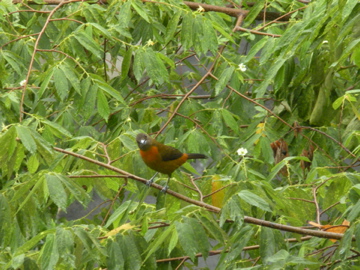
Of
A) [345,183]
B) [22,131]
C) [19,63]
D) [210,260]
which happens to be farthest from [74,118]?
[210,260]

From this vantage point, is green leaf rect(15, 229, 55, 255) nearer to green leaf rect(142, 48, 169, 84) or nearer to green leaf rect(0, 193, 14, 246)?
green leaf rect(0, 193, 14, 246)

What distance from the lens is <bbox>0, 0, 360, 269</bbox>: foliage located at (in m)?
2.44

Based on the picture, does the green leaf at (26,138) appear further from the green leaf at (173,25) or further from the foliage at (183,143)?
the green leaf at (173,25)

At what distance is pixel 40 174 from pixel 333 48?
1.28 meters

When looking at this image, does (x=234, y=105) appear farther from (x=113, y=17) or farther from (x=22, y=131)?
(x=22, y=131)

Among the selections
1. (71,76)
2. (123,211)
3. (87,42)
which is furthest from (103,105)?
(123,211)

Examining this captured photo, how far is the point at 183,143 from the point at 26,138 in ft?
5.12

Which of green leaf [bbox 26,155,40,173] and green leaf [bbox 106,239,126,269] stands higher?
green leaf [bbox 106,239,126,269]

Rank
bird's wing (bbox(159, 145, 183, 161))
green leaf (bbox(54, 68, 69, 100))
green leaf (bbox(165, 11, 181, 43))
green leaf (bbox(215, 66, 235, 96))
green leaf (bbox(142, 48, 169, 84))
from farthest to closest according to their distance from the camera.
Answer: green leaf (bbox(215, 66, 235, 96)), green leaf (bbox(165, 11, 181, 43)), green leaf (bbox(142, 48, 169, 84)), green leaf (bbox(54, 68, 69, 100)), bird's wing (bbox(159, 145, 183, 161))

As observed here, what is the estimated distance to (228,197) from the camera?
8.36ft

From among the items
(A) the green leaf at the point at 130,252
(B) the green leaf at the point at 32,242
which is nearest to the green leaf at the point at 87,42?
(A) the green leaf at the point at 130,252

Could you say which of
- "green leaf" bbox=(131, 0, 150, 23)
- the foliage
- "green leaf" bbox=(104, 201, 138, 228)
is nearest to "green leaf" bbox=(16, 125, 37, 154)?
the foliage

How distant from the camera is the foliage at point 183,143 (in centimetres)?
244

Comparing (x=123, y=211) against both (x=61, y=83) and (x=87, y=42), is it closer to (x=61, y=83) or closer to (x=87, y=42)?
(x=61, y=83)
